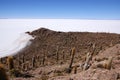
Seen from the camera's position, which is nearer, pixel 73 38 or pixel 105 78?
pixel 105 78

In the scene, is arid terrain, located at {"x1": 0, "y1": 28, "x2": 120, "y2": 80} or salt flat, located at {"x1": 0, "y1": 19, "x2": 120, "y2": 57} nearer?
arid terrain, located at {"x1": 0, "y1": 28, "x2": 120, "y2": 80}

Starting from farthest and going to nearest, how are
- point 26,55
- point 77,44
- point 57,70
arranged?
point 77,44 → point 26,55 → point 57,70

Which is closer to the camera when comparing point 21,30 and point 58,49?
point 58,49

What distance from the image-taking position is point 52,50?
140 feet

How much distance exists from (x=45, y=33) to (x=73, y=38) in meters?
9.43

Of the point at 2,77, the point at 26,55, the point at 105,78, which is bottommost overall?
the point at 26,55

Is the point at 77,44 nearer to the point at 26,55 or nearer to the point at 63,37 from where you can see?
the point at 63,37

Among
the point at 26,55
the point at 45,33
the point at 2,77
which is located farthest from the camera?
the point at 45,33

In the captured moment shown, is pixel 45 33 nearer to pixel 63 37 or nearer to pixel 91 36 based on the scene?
pixel 63 37

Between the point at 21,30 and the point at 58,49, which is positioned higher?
the point at 58,49

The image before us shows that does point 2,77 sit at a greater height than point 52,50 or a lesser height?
greater

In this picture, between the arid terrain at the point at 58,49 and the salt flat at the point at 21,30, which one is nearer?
the arid terrain at the point at 58,49

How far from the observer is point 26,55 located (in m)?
39.0

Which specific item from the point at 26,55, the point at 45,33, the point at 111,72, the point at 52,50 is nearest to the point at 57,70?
the point at 111,72
